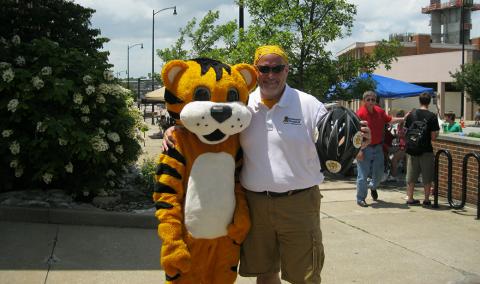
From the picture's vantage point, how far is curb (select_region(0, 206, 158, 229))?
6016mm

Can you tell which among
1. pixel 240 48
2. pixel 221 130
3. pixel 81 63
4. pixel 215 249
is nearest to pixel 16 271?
pixel 215 249

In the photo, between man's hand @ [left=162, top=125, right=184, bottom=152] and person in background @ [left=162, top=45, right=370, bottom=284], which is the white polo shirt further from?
man's hand @ [left=162, top=125, right=184, bottom=152]

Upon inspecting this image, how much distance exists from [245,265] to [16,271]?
7.83ft

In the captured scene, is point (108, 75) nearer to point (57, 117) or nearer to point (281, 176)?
point (57, 117)

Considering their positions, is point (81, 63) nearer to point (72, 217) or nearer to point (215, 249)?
point (72, 217)

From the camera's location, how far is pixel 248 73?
3287 millimetres

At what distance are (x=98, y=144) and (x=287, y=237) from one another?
146 inches

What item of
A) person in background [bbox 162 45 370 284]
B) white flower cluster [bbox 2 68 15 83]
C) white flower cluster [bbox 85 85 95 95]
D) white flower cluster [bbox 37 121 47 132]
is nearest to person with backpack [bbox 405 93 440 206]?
white flower cluster [bbox 85 85 95 95]

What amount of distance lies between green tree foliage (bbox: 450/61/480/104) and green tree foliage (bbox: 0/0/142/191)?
35.6m

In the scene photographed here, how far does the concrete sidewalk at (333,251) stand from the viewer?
4570mm

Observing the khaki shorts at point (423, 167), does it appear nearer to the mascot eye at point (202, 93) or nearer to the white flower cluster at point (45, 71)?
the white flower cluster at point (45, 71)

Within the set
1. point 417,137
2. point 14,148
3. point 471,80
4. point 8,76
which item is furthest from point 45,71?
point 471,80

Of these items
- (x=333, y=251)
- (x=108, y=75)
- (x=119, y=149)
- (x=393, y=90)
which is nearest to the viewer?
(x=333, y=251)

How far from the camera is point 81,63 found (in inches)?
264
